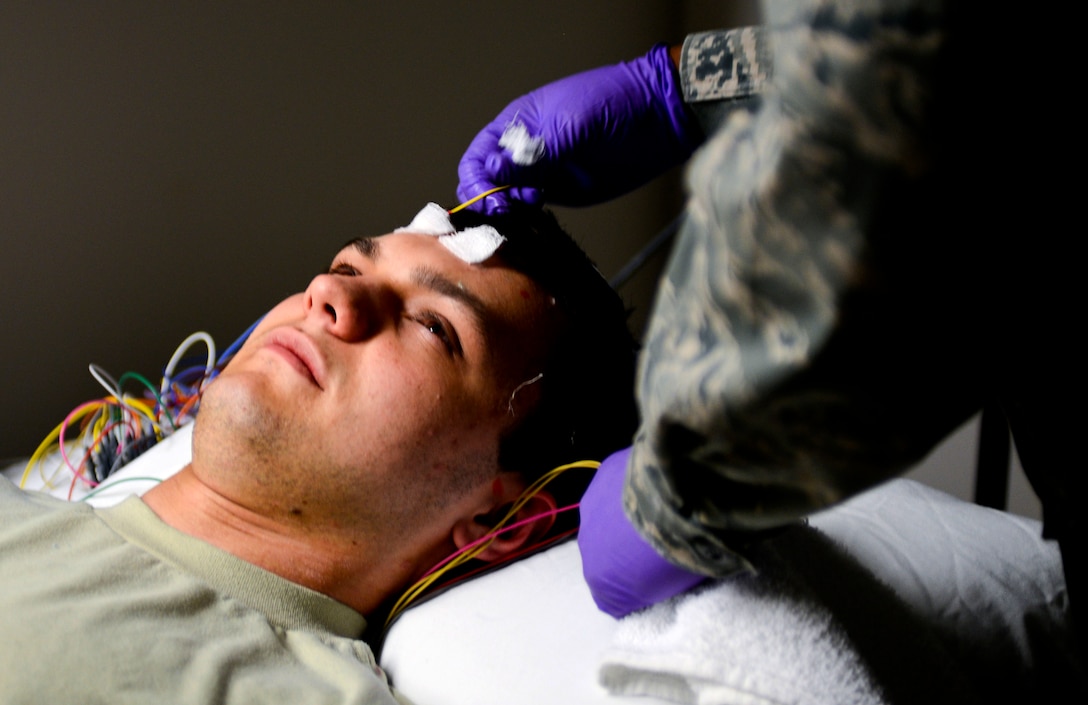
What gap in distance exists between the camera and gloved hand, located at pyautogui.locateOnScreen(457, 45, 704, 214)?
1.36 metres

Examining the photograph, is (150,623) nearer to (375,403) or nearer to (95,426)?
(375,403)

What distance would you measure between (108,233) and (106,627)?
94cm

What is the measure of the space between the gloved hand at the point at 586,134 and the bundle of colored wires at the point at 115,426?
51cm

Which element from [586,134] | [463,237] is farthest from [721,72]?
[463,237]

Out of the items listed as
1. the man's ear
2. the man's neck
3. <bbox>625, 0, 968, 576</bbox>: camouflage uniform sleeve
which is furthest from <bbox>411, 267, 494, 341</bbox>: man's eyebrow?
<bbox>625, 0, 968, 576</bbox>: camouflage uniform sleeve

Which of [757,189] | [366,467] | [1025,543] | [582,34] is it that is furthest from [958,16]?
[582,34]

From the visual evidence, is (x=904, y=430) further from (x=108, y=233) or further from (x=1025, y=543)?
(x=108, y=233)

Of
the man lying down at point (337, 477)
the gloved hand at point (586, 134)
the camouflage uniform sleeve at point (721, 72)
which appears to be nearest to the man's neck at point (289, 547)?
the man lying down at point (337, 477)

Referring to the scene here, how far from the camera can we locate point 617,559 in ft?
2.79

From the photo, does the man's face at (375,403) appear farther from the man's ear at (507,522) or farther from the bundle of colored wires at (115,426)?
the bundle of colored wires at (115,426)

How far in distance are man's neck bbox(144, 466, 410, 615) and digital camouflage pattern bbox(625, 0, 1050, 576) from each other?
2.10ft

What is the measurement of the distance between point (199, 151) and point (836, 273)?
149cm

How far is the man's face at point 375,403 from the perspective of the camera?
1.01 m

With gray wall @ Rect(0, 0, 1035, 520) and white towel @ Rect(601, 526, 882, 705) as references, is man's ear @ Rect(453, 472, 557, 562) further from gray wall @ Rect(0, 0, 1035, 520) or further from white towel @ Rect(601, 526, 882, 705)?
gray wall @ Rect(0, 0, 1035, 520)
